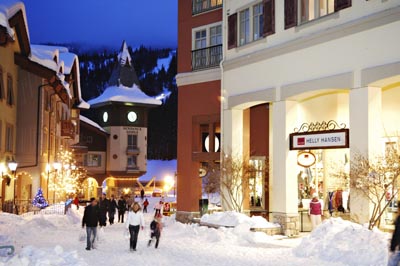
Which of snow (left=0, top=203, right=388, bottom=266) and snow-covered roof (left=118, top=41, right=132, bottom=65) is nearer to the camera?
snow (left=0, top=203, right=388, bottom=266)

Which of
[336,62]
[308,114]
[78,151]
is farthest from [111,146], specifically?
[336,62]

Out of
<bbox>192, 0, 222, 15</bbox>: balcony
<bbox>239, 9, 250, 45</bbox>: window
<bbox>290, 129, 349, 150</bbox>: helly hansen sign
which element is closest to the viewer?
<bbox>290, 129, 349, 150</bbox>: helly hansen sign

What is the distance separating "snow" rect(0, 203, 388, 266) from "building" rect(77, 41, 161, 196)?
141 ft

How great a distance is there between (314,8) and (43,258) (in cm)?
1316

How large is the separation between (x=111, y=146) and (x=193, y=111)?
129 ft

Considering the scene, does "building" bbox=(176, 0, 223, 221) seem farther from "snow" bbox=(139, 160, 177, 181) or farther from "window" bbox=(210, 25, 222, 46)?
"snow" bbox=(139, 160, 177, 181)

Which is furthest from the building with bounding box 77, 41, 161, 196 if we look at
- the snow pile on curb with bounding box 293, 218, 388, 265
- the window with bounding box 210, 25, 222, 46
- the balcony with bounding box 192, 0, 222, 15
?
the snow pile on curb with bounding box 293, 218, 388, 265

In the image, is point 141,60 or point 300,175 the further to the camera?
point 141,60

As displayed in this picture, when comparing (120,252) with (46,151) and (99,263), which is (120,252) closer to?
(99,263)

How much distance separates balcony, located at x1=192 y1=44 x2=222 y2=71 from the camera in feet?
91.9

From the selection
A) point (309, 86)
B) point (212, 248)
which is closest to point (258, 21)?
point (309, 86)

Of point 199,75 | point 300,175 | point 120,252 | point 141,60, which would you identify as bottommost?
point 120,252

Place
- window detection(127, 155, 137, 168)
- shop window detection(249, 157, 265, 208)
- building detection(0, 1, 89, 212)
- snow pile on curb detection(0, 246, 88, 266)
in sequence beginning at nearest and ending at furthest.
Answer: snow pile on curb detection(0, 246, 88, 266), shop window detection(249, 157, 265, 208), building detection(0, 1, 89, 212), window detection(127, 155, 137, 168)

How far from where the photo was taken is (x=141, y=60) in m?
164
